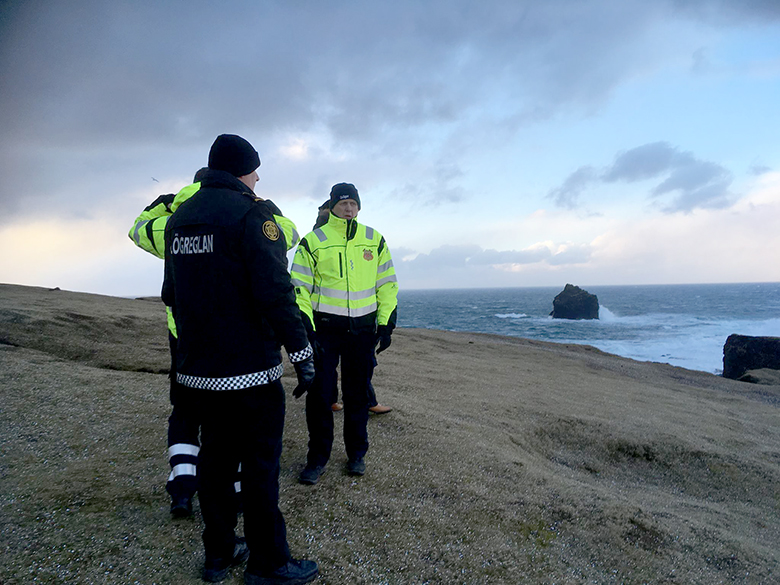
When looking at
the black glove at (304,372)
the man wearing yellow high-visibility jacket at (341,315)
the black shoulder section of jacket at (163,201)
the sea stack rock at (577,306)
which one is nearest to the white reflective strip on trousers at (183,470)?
the black glove at (304,372)

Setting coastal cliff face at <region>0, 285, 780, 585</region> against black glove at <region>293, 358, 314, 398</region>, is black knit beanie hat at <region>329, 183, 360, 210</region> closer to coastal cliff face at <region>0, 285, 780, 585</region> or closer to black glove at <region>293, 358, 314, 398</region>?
black glove at <region>293, 358, 314, 398</region>

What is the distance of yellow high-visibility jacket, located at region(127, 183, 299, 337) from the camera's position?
3.01m

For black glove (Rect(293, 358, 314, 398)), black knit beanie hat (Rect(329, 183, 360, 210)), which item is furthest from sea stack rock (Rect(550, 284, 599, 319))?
black glove (Rect(293, 358, 314, 398))

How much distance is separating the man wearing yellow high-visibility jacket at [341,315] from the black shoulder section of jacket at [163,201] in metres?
1.05

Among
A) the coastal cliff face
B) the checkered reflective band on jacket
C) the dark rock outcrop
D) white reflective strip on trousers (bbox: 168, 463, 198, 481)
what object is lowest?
the dark rock outcrop

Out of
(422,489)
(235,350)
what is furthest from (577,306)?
(235,350)

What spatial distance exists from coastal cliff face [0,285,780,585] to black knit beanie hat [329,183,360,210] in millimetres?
2216

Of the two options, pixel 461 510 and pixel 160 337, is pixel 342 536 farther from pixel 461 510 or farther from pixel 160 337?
pixel 160 337

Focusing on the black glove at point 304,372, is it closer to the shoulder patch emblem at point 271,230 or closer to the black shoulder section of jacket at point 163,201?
the shoulder patch emblem at point 271,230

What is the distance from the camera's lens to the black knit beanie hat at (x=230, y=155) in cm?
230

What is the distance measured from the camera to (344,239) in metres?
3.48

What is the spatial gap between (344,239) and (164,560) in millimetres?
2388

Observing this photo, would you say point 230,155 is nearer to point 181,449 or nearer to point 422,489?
point 181,449

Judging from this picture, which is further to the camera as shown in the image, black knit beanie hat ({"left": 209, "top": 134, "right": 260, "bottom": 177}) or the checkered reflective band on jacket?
black knit beanie hat ({"left": 209, "top": 134, "right": 260, "bottom": 177})
